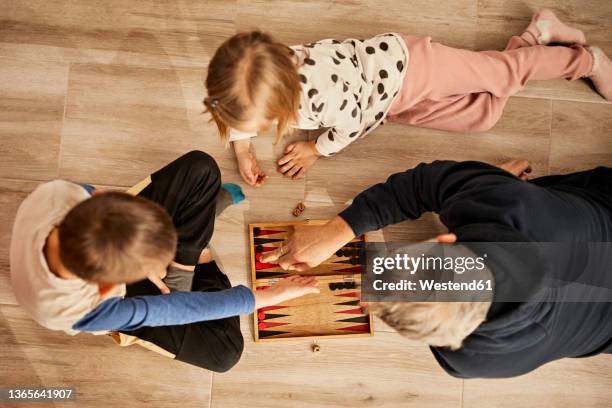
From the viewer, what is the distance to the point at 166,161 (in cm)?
134

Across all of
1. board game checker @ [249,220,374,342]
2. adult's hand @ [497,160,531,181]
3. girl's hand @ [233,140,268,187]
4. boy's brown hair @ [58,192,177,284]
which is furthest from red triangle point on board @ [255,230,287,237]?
adult's hand @ [497,160,531,181]

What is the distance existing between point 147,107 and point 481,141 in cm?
87

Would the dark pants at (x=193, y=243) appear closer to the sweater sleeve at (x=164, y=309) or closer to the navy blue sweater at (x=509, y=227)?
the sweater sleeve at (x=164, y=309)

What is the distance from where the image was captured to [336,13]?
4.58ft

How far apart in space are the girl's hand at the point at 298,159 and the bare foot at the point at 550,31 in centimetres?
64

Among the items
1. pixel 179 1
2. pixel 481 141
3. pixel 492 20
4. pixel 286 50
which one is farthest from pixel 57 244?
pixel 492 20

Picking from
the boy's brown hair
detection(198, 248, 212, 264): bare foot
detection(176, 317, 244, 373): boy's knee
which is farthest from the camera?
detection(198, 248, 212, 264): bare foot

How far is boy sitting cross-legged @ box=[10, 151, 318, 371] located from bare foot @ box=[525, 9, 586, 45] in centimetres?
86

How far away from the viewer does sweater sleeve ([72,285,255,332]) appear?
0.98m

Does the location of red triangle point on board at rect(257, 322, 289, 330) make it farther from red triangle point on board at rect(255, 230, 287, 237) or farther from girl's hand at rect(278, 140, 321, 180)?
girl's hand at rect(278, 140, 321, 180)

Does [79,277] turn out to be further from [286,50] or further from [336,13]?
[336,13]

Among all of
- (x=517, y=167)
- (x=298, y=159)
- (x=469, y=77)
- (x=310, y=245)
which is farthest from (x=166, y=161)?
(x=517, y=167)

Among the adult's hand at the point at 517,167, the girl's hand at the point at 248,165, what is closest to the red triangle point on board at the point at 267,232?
the girl's hand at the point at 248,165

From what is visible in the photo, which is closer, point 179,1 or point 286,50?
point 286,50
